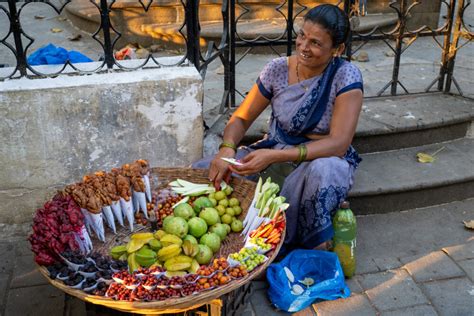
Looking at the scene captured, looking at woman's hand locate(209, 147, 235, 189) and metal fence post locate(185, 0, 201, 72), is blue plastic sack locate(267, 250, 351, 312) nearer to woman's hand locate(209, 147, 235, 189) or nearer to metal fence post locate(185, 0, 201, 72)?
woman's hand locate(209, 147, 235, 189)

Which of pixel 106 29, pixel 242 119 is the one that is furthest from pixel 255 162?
pixel 106 29

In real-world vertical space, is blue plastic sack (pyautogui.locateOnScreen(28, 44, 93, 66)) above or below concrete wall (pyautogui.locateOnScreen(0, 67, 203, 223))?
above

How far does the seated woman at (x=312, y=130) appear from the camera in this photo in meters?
2.81

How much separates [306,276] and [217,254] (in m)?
0.55

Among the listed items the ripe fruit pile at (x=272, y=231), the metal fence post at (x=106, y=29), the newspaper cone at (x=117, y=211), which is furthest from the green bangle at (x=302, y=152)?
the metal fence post at (x=106, y=29)

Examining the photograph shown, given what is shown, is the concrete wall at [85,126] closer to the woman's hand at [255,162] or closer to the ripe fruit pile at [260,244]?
the woman's hand at [255,162]

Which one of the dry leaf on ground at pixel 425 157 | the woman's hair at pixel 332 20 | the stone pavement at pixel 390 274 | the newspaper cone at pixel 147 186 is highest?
the woman's hair at pixel 332 20

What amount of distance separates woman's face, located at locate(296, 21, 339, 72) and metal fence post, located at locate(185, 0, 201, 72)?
2.20 feet

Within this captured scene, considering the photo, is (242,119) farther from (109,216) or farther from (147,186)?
(109,216)

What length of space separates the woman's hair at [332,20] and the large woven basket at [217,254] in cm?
91

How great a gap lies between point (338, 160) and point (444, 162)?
128cm

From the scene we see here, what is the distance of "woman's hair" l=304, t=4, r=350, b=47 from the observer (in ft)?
9.01

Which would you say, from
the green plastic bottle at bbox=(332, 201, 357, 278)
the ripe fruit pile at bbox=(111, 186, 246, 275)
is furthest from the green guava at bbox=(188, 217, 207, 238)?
the green plastic bottle at bbox=(332, 201, 357, 278)

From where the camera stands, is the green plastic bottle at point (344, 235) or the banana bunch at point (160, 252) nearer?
the banana bunch at point (160, 252)
